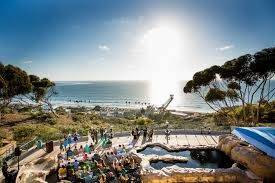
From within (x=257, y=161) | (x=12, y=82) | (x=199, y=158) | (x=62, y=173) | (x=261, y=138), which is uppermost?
(x=12, y=82)

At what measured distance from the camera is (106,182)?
1725cm

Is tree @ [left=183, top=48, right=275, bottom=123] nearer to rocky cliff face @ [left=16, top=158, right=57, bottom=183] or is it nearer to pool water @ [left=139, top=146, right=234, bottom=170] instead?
pool water @ [left=139, top=146, right=234, bottom=170]

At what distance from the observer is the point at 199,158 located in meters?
21.4

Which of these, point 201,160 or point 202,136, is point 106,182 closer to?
point 201,160

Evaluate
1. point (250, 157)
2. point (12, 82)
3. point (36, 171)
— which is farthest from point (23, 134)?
point (250, 157)

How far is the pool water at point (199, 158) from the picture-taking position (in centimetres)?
1981

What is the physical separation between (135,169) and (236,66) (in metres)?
17.9

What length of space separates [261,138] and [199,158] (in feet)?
19.0

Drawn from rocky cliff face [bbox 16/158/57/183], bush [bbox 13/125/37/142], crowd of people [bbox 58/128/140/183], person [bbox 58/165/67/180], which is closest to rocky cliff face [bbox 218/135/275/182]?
crowd of people [bbox 58/128/140/183]

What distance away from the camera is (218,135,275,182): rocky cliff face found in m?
15.9

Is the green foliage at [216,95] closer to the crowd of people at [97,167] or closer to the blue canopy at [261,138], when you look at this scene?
Result: the blue canopy at [261,138]

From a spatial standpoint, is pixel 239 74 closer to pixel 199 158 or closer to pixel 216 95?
pixel 216 95

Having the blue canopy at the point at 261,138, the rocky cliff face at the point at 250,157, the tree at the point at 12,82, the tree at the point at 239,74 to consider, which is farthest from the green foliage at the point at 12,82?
the blue canopy at the point at 261,138

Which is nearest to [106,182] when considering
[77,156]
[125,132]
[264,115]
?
[77,156]
